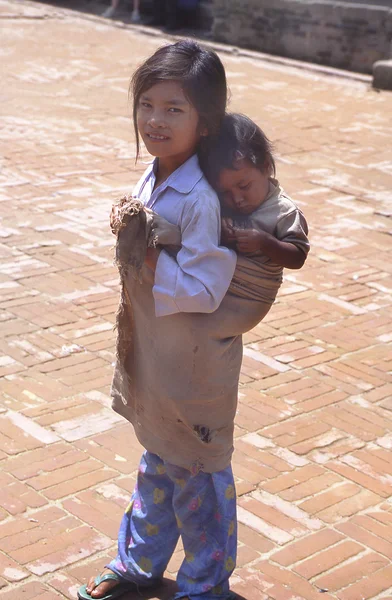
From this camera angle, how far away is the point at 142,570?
117 inches

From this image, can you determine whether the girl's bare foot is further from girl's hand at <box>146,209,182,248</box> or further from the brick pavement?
girl's hand at <box>146,209,182,248</box>

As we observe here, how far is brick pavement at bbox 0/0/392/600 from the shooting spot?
3.31 meters

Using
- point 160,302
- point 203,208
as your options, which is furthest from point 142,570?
point 203,208

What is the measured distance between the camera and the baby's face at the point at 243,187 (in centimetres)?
253

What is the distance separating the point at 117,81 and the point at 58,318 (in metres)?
7.65

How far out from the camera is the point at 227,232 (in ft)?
8.41

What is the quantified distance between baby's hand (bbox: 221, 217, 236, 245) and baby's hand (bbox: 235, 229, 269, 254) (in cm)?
2

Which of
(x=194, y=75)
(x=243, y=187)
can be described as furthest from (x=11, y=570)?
(x=194, y=75)

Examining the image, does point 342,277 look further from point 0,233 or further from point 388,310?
point 0,233

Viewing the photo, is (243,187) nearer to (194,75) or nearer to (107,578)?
(194,75)

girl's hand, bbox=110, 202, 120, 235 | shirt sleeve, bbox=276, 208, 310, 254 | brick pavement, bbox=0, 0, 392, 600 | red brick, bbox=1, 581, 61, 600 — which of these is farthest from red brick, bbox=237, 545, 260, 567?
girl's hand, bbox=110, 202, 120, 235

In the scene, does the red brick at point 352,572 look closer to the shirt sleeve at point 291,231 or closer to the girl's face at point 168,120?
the shirt sleeve at point 291,231

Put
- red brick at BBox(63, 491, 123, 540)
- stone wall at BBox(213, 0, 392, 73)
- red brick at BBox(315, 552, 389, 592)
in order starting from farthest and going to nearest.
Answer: stone wall at BBox(213, 0, 392, 73) < red brick at BBox(63, 491, 123, 540) < red brick at BBox(315, 552, 389, 592)

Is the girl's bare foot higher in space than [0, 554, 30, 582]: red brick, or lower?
higher
